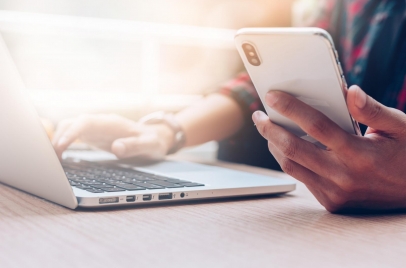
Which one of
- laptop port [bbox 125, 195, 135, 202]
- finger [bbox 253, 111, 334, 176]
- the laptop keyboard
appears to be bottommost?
laptop port [bbox 125, 195, 135, 202]

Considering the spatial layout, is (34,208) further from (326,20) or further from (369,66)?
(326,20)

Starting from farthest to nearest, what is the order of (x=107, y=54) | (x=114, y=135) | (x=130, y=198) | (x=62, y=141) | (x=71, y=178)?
1. (x=107, y=54)
2. (x=114, y=135)
3. (x=62, y=141)
4. (x=71, y=178)
5. (x=130, y=198)

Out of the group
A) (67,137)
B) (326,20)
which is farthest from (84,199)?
(326,20)

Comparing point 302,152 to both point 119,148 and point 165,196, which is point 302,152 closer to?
point 165,196

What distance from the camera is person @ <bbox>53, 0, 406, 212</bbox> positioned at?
48 centimetres

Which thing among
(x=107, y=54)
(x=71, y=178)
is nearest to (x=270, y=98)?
(x=71, y=178)

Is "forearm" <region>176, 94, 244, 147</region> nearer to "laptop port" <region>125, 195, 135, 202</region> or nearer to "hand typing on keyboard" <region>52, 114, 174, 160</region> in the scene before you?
"hand typing on keyboard" <region>52, 114, 174, 160</region>

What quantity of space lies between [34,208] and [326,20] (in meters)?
1.07

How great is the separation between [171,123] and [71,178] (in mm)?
482

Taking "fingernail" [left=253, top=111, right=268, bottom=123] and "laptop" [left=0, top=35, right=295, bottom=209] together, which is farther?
"fingernail" [left=253, top=111, right=268, bottom=123]

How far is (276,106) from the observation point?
0.49 metres

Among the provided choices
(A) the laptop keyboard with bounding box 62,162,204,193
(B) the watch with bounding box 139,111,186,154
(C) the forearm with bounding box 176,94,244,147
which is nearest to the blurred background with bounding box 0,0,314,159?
(C) the forearm with bounding box 176,94,244,147

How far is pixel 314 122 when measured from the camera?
465mm

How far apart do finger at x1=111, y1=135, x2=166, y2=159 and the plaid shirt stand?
358 millimetres
